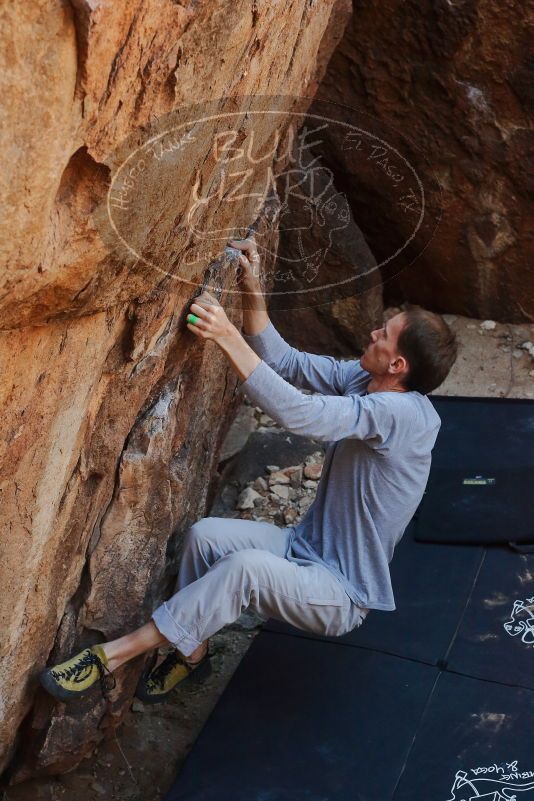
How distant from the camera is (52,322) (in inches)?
83.7

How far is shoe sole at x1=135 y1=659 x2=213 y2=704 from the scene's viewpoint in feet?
10.2

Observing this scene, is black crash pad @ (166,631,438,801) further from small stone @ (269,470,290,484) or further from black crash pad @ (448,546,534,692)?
small stone @ (269,470,290,484)

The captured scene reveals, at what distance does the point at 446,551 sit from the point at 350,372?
0.87m

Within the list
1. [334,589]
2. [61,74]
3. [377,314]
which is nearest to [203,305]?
[334,589]

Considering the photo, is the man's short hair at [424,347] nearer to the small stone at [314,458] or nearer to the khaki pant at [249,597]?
the khaki pant at [249,597]

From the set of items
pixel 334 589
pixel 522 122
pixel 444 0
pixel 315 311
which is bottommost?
pixel 334 589

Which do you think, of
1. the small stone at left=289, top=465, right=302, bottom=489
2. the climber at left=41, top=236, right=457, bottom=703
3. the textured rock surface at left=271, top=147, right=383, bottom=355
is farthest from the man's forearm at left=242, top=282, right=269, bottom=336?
the small stone at left=289, top=465, right=302, bottom=489

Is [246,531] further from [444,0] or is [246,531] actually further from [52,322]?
[444,0]

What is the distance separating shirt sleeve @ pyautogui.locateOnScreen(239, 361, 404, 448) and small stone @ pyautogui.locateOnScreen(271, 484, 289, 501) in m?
1.44

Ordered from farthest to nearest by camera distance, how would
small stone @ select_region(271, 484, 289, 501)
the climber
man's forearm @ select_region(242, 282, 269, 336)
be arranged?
small stone @ select_region(271, 484, 289, 501) < man's forearm @ select_region(242, 282, 269, 336) < the climber

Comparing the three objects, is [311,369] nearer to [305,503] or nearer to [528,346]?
[305,503]

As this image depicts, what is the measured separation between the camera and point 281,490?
4211 mm

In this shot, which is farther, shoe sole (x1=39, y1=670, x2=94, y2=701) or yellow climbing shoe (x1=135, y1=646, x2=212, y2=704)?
yellow climbing shoe (x1=135, y1=646, x2=212, y2=704)
